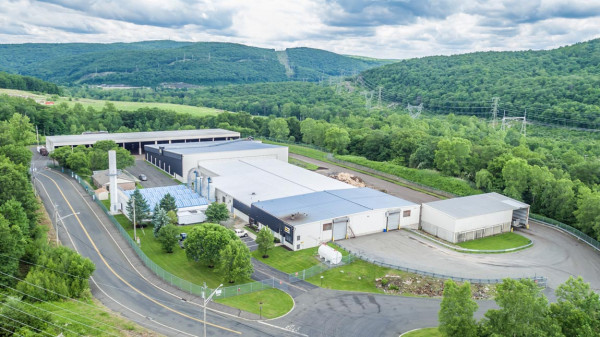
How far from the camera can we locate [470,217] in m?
51.8

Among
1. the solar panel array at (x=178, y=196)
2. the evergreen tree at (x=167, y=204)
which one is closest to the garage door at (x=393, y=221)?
the solar panel array at (x=178, y=196)

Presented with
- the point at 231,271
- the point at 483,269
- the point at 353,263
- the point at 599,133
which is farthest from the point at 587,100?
the point at 231,271

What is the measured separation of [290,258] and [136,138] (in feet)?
216

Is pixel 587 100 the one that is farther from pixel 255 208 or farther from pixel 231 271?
pixel 231 271

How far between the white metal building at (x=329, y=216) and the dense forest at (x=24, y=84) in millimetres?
157979

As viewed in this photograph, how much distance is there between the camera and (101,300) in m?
35.8

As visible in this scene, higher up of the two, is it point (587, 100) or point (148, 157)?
point (587, 100)

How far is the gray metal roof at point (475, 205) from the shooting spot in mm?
52969

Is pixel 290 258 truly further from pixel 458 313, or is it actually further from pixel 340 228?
pixel 458 313

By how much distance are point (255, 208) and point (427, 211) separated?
21.0 metres

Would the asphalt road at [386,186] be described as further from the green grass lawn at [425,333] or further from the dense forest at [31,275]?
the dense forest at [31,275]

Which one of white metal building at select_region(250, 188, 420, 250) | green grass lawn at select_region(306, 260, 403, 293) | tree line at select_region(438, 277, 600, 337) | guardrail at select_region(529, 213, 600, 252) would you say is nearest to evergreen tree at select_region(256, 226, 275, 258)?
white metal building at select_region(250, 188, 420, 250)

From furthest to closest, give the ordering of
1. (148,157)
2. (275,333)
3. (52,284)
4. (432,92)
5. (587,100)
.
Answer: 1. (432,92)
2. (587,100)
3. (148,157)
4. (52,284)
5. (275,333)

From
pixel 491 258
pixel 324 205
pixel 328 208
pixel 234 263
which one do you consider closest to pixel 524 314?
pixel 491 258
